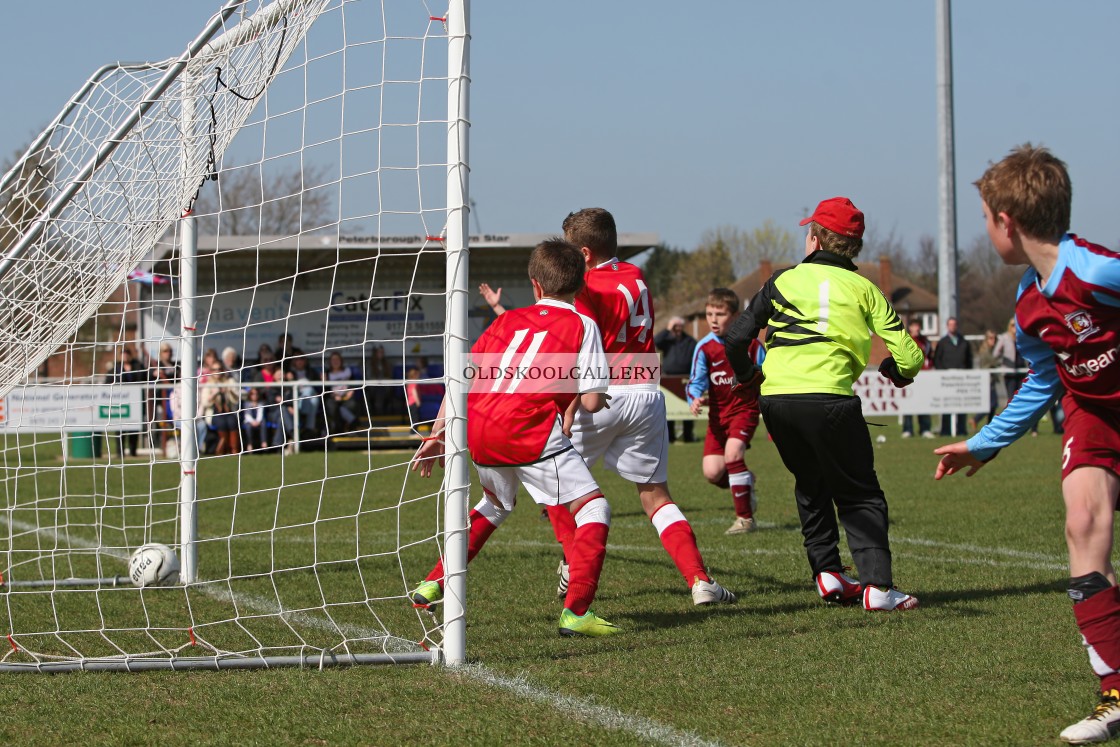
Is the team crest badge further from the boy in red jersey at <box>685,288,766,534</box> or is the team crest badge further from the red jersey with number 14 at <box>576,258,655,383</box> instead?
the boy in red jersey at <box>685,288,766,534</box>

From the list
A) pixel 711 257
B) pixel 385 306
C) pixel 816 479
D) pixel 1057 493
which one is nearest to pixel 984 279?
pixel 711 257

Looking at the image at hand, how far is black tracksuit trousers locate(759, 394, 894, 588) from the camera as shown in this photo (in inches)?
214

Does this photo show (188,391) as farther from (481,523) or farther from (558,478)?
(558,478)

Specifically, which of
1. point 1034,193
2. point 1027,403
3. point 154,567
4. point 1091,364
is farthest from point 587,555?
point 154,567

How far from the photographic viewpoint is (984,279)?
264 feet

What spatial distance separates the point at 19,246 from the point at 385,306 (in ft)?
56.8

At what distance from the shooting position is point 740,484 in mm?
8555

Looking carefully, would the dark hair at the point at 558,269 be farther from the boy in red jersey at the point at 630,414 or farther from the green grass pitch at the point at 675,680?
the green grass pitch at the point at 675,680

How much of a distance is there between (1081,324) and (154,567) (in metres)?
5.14

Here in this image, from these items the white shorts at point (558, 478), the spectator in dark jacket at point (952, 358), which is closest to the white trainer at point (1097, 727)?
the white shorts at point (558, 478)

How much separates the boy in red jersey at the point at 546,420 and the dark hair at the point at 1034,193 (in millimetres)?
1850

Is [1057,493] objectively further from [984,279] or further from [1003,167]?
[984,279]

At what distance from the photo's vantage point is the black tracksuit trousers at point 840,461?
17.8 feet

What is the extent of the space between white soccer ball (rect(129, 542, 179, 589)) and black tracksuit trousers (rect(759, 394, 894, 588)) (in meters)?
3.51
